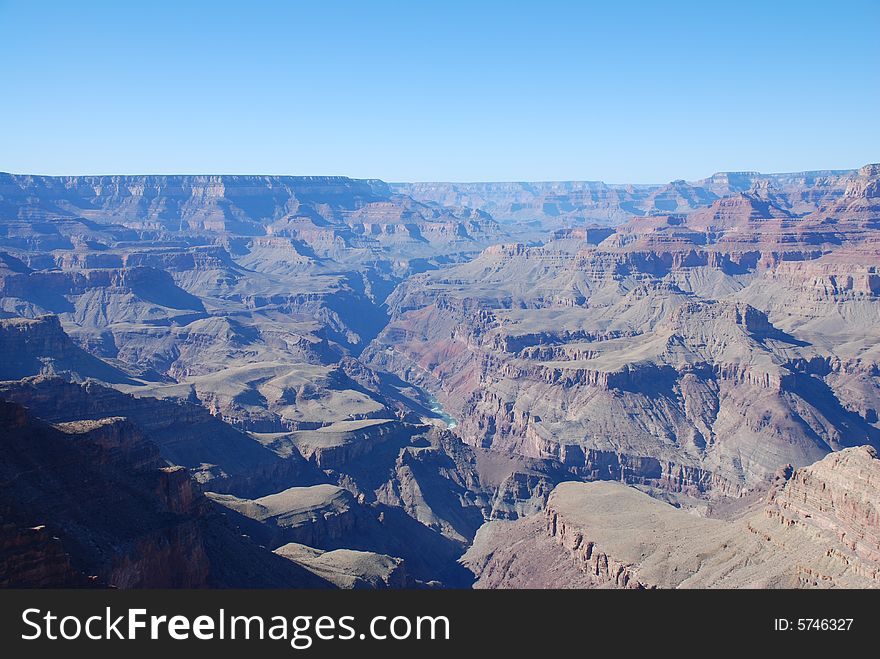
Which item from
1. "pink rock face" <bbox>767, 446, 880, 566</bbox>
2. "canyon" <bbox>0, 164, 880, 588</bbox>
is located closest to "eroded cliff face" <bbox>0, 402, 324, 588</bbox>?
"canyon" <bbox>0, 164, 880, 588</bbox>

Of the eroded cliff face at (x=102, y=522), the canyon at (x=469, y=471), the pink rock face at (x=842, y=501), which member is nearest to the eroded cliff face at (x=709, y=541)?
the pink rock face at (x=842, y=501)

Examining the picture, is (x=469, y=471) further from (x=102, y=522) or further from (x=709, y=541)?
(x=102, y=522)

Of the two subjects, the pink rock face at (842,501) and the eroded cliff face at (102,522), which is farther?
the pink rock face at (842,501)

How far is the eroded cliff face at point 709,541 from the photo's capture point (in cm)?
6400

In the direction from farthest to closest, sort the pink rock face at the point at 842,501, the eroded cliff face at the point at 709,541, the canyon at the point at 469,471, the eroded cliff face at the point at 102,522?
the eroded cliff face at the point at 709,541
the pink rock face at the point at 842,501
the canyon at the point at 469,471
the eroded cliff face at the point at 102,522

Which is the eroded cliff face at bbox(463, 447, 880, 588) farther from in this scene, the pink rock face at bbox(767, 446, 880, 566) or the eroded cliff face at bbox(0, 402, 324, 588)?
the eroded cliff face at bbox(0, 402, 324, 588)

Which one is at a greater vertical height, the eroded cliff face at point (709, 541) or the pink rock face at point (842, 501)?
the pink rock face at point (842, 501)

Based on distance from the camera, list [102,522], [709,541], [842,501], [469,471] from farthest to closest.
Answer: [469,471]
[709,541]
[842,501]
[102,522]

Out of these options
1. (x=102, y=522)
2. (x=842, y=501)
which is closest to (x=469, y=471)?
(x=842, y=501)

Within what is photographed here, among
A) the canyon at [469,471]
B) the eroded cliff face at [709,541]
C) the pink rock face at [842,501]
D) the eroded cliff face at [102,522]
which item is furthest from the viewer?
the eroded cliff face at [709,541]

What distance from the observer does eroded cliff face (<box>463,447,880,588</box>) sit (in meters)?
64.0

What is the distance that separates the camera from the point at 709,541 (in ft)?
251

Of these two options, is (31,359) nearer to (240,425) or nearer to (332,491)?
(240,425)

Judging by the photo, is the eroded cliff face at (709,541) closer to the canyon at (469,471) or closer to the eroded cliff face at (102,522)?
the canyon at (469,471)
